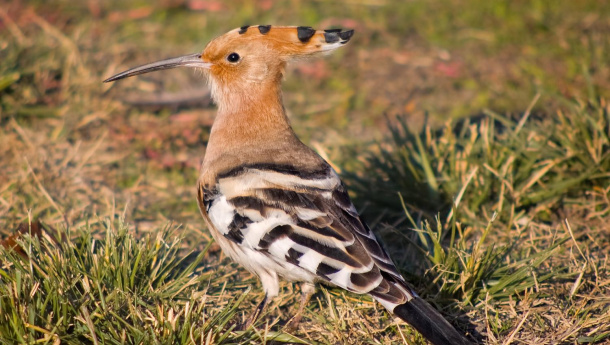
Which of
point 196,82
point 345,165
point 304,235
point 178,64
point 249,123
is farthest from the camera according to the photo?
point 196,82

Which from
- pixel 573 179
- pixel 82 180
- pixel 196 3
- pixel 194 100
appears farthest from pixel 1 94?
pixel 573 179

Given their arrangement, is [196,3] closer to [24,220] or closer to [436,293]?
[24,220]

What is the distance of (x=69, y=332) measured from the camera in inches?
88.5

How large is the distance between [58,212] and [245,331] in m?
1.31

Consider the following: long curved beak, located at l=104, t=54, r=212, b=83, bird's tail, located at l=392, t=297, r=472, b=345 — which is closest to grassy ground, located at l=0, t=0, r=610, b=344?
bird's tail, located at l=392, t=297, r=472, b=345

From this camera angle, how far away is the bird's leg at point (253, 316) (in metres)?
2.54

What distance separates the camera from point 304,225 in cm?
244

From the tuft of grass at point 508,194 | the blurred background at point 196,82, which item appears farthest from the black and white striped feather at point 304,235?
the blurred background at point 196,82

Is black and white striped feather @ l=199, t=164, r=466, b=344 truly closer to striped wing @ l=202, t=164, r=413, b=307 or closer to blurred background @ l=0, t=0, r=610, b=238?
striped wing @ l=202, t=164, r=413, b=307

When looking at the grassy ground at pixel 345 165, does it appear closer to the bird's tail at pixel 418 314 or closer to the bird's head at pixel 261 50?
the bird's tail at pixel 418 314

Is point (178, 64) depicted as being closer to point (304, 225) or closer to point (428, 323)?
point (304, 225)

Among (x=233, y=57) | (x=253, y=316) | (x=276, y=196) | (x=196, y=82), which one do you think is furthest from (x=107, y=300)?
(x=196, y=82)

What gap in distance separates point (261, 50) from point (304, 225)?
0.93 m

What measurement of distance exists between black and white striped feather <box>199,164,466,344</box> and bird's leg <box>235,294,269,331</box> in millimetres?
49
